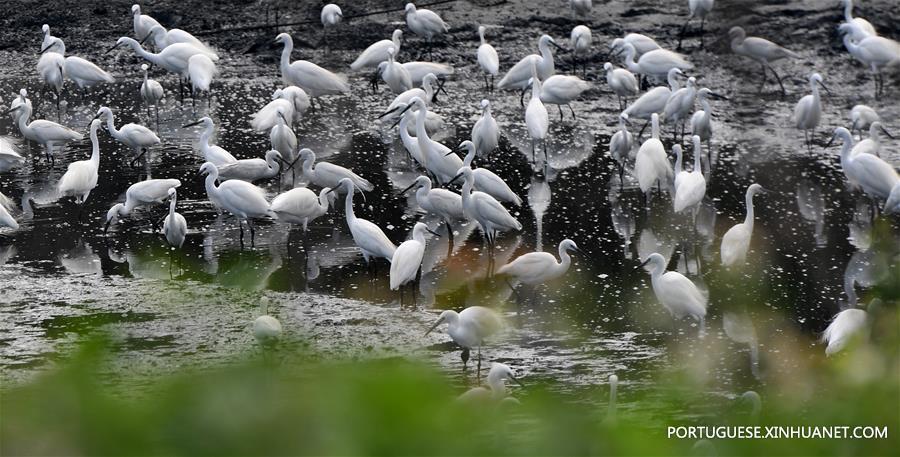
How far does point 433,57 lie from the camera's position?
58.0ft

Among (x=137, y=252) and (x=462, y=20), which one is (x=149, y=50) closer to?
(x=462, y=20)

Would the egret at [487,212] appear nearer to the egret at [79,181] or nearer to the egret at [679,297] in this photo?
the egret at [679,297]

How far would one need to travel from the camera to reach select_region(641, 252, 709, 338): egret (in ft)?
28.5

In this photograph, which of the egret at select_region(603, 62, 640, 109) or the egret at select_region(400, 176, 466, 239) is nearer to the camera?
the egret at select_region(400, 176, 466, 239)

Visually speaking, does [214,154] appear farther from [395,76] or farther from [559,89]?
[559,89]

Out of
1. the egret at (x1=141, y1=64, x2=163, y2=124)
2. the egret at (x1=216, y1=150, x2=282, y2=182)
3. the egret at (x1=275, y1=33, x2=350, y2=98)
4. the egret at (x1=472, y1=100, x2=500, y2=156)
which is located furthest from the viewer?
the egret at (x1=275, y1=33, x2=350, y2=98)

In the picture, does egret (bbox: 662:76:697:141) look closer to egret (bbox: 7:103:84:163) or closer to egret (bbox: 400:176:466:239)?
egret (bbox: 400:176:466:239)

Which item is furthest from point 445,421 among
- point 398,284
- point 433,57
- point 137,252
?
point 433,57

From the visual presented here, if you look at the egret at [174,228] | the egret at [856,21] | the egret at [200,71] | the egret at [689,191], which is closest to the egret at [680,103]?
the egret at [689,191]

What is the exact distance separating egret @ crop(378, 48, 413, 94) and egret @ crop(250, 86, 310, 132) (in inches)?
44.2

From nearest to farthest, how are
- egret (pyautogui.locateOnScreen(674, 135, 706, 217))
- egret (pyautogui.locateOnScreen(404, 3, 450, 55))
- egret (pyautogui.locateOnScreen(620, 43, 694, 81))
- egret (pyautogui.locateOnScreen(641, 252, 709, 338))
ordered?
egret (pyautogui.locateOnScreen(641, 252, 709, 338)), egret (pyautogui.locateOnScreen(674, 135, 706, 217)), egret (pyautogui.locateOnScreen(620, 43, 694, 81)), egret (pyautogui.locateOnScreen(404, 3, 450, 55))

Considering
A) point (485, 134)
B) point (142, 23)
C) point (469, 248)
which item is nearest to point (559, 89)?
point (485, 134)

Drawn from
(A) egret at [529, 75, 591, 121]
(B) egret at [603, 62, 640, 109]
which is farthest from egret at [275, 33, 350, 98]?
(B) egret at [603, 62, 640, 109]

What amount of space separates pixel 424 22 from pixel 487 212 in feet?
24.1
